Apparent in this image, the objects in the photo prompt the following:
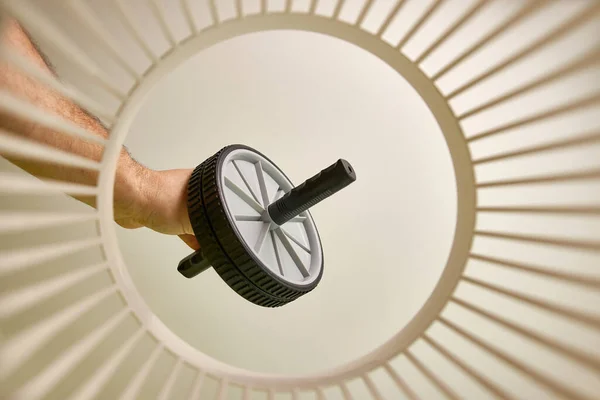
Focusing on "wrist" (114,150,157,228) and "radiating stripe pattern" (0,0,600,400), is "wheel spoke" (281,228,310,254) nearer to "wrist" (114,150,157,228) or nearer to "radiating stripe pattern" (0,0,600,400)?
"radiating stripe pattern" (0,0,600,400)

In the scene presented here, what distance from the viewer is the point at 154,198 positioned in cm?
50

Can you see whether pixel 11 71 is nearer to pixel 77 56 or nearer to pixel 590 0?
pixel 77 56

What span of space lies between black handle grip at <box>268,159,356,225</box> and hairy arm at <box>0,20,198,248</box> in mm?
127

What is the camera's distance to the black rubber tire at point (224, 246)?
43cm

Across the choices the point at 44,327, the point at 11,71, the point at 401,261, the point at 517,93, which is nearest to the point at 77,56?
the point at 11,71

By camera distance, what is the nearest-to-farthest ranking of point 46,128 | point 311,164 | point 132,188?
point 46,128
point 132,188
point 311,164

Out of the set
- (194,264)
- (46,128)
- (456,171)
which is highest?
(456,171)

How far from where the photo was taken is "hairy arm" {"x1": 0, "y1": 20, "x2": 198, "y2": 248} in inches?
13.2

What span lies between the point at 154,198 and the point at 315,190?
206 millimetres

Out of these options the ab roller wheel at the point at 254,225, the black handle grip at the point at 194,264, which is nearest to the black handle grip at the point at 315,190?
the ab roller wheel at the point at 254,225

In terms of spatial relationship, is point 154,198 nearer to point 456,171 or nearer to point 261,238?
point 261,238

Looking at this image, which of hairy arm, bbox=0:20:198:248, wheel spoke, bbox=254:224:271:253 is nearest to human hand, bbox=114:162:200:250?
hairy arm, bbox=0:20:198:248

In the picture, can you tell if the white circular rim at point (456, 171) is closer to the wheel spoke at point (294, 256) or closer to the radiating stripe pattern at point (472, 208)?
the radiating stripe pattern at point (472, 208)

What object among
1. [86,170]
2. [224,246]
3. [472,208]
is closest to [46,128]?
[86,170]
